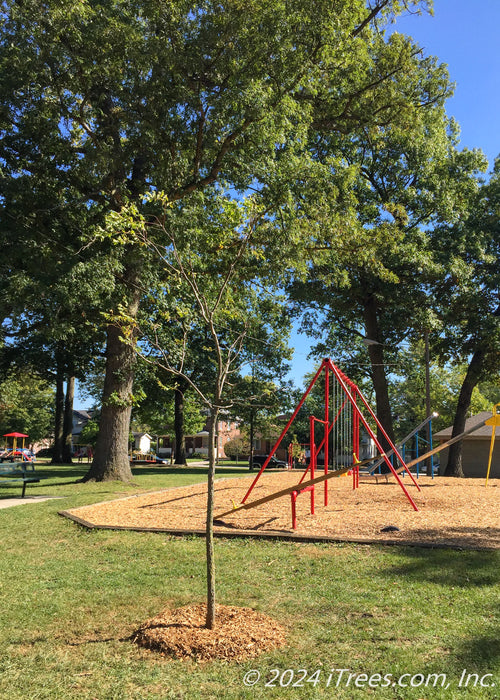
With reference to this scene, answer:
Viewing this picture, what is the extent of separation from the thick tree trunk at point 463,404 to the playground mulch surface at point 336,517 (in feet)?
41.0

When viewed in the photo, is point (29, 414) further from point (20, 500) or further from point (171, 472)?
point (20, 500)

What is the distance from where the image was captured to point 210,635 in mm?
4051

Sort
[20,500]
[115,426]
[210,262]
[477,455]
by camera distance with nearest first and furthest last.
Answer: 1. [210,262]
2. [20,500]
3. [115,426]
4. [477,455]

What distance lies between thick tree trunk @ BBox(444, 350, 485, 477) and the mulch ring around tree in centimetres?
2225

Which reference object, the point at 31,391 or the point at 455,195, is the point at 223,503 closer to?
the point at 455,195

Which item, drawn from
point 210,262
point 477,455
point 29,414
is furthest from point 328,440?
point 29,414

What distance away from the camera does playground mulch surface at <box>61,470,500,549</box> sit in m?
7.48

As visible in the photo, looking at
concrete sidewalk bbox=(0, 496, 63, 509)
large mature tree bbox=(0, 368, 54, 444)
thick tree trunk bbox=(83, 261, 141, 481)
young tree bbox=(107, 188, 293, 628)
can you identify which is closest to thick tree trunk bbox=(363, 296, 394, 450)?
thick tree trunk bbox=(83, 261, 141, 481)

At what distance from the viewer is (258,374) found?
32.4 m

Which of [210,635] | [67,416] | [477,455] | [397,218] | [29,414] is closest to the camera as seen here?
[210,635]

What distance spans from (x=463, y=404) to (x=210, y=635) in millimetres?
23013

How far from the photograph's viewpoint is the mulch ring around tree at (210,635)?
3.84 meters

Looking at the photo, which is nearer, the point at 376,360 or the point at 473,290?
the point at 473,290

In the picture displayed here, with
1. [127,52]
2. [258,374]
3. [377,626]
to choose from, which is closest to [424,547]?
[377,626]
